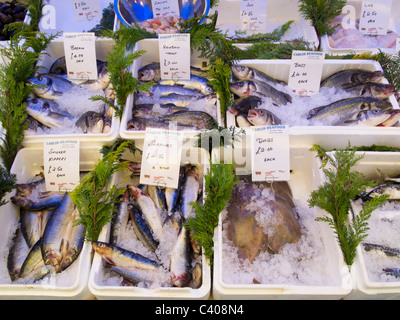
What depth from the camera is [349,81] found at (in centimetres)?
296

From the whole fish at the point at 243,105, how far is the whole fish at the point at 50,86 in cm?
143

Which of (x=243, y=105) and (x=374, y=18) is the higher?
(x=374, y=18)

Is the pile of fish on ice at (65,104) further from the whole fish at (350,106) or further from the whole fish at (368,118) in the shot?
the whole fish at (368,118)

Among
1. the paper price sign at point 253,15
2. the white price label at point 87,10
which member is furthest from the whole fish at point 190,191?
the white price label at point 87,10

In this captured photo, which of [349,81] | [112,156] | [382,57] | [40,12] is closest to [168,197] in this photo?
Result: [112,156]

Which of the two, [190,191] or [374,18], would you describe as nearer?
[190,191]

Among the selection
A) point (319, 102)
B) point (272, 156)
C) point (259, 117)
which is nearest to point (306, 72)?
point (319, 102)

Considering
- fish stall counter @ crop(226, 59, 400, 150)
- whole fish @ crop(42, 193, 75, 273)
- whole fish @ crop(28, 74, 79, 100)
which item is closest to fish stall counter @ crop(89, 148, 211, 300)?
whole fish @ crop(42, 193, 75, 273)

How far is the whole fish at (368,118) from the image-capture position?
8.30 ft

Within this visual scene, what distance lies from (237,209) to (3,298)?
1.48 meters

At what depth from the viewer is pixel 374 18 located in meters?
3.60

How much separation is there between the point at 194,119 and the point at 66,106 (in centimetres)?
111

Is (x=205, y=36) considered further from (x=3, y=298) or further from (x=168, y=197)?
(x=3, y=298)

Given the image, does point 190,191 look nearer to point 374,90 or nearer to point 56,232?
point 56,232
